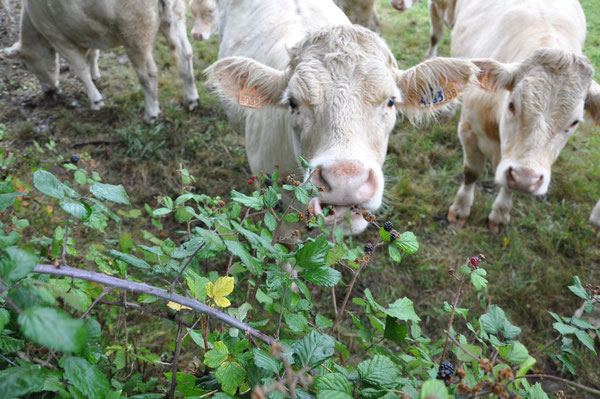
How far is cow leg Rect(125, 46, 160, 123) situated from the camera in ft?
13.8

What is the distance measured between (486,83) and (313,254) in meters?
2.59

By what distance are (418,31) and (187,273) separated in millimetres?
7251

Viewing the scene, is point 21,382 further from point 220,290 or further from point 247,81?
point 247,81

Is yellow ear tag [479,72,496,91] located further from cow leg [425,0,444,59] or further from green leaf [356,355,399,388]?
cow leg [425,0,444,59]

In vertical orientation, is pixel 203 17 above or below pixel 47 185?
below

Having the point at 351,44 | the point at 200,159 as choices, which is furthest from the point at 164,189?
the point at 351,44

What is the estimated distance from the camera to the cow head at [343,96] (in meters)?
1.67

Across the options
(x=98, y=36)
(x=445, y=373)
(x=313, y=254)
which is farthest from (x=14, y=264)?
(x=98, y=36)

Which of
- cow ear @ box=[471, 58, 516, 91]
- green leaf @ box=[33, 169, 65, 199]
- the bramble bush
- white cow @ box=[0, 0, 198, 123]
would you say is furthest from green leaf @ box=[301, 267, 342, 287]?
white cow @ box=[0, 0, 198, 123]

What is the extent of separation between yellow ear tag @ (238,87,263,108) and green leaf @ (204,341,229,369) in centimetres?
182

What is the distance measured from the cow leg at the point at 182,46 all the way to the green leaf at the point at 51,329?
4.68m

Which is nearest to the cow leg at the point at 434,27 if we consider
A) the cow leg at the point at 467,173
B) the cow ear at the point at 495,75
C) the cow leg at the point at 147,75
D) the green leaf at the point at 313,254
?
the cow leg at the point at 467,173

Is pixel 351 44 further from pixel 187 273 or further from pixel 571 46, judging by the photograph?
pixel 571 46

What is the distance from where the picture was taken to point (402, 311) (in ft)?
3.41
